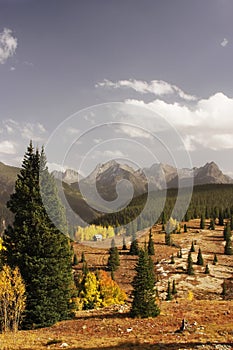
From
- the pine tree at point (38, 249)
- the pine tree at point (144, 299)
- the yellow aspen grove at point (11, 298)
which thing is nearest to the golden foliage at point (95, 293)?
the pine tree at point (38, 249)

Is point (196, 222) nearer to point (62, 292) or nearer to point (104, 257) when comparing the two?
point (104, 257)

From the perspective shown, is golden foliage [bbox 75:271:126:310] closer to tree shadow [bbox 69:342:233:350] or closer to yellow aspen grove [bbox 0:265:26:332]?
yellow aspen grove [bbox 0:265:26:332]

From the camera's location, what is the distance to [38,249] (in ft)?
92.0

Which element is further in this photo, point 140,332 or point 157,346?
point 140,332

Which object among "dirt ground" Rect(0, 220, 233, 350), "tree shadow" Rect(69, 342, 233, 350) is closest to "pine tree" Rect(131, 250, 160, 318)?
"dirt ground" Rect(0, 220, 233, 350)

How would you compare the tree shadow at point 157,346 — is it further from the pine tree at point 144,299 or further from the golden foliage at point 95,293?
the golden foliage at point 95,293

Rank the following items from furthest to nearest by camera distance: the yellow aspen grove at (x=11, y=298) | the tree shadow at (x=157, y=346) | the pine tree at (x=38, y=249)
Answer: the pine tree at (x=38, y=249) → the yellow aspen grove at (x=11, y=298) → the tree shadow at (x=157, y=346)

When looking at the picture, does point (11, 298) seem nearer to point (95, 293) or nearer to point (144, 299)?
point (144, 299)

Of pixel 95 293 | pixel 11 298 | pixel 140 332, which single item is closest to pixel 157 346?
pixel 140 332

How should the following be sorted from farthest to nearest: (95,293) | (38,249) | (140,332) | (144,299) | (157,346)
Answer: (95,293) → (144,299) → (38,249) → (140,332) → (157,346)

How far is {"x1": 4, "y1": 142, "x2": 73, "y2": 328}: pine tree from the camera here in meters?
26.9

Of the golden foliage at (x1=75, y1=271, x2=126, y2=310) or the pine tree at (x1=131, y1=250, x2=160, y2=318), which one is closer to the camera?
the pine tree at (x1=131, y1=250, x2=160, y2=318)

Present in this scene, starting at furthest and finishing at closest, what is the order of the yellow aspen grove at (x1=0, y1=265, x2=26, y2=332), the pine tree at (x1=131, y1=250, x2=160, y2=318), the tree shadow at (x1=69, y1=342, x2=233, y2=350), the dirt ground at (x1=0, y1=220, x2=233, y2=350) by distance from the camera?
the pine tree at (x1=131, y1=250, x2=160, y2=318), the yellow aspen grove at (x1=0, y1=265, x2=26, y2=332), the dirt ground at (x1=0, y1=220, x2=233, y2=350), the tree shadow at (x1=69, y1=342, x2=233, y2=350)

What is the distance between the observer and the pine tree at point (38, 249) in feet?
88.2
